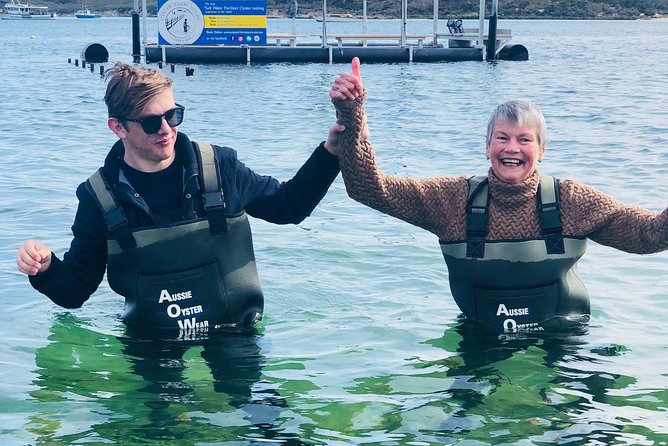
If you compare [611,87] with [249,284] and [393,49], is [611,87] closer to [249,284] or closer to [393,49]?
[393,49]

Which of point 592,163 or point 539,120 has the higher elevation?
point 539,120

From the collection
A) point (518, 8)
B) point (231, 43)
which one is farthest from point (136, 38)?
point (518, 8)

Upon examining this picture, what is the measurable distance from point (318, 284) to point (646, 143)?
985 cm

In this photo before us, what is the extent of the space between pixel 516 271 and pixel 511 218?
11.5 inches

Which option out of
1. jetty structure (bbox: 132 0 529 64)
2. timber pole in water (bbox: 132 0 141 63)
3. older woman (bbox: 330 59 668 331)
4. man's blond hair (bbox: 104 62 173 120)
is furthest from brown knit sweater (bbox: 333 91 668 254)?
timber pole in water (bbox: 132 0 141 63)

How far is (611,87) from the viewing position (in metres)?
29.8

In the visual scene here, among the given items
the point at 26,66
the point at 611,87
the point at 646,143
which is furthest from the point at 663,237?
the point at 26,66

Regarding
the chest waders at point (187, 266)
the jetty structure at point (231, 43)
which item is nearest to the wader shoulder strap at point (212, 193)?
the chest waders at point (187, 266)

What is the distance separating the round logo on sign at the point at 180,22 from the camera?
36844 millimetres

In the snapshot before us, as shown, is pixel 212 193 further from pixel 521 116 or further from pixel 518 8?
pixel 518 8

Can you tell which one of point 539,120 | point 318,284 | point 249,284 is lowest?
point 318,284

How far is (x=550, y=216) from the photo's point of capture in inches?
208

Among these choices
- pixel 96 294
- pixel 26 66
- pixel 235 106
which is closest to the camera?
pixel 96 294

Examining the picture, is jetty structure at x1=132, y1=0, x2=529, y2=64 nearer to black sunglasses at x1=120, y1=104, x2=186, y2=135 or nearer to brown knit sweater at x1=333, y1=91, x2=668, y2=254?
black sunglasses at x1=120, y1=104, x2=186, y2=135
